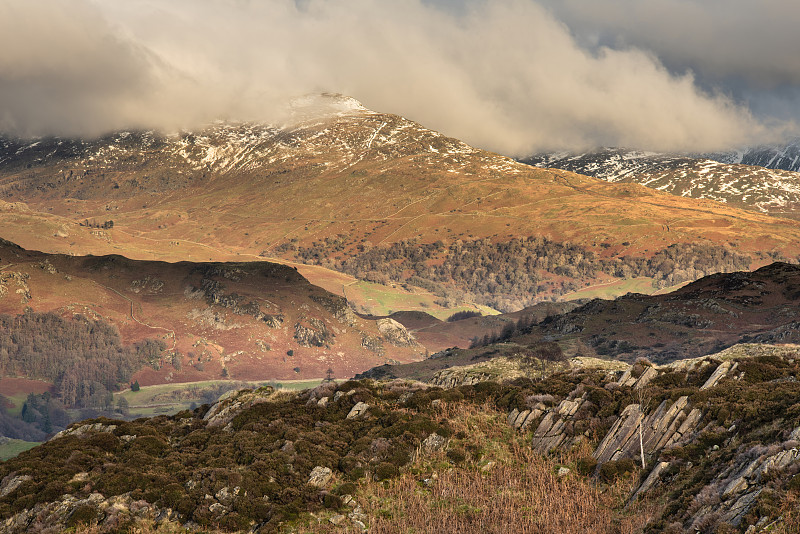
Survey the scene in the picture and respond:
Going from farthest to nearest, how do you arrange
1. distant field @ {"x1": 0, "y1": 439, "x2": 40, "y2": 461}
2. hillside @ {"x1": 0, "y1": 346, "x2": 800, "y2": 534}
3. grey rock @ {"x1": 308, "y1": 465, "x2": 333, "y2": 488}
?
distant field @ {"x1": 0, "y1": 439, "x2": 40, "y2": 461} → grey rock @ {"x1": 308, "y1": 465, "x2": 333, "y2": 488} → hillside @ {"x1": 0, "y1": 346, "x2": 800, "y2": 534}

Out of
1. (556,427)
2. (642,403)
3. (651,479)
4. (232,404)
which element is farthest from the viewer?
(232,404)

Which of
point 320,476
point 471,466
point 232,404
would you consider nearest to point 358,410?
point 320,476

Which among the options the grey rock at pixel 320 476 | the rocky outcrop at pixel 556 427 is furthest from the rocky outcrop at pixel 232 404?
the rocky outcrop at pixel 556 427

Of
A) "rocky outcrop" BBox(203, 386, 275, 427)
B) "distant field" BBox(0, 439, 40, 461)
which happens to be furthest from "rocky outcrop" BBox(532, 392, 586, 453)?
"distant field" BBox(0, 439, 40, 461)

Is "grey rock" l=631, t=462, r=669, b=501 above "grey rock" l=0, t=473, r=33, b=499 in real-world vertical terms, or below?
above

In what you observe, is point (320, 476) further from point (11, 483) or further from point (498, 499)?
point (11, 483)

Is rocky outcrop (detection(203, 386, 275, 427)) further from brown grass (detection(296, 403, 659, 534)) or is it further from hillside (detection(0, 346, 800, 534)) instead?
brown grass (detection(296, 403, 659, 534))

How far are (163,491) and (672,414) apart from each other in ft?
109

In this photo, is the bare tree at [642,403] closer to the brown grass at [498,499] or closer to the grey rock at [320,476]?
the brown grass at [498,499]

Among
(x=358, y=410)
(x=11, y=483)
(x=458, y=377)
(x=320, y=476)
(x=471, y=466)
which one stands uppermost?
(x=458, y=377)

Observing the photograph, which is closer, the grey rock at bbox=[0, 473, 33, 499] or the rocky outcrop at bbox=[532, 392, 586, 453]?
the grey rock at bbox=[0, 473, 33, 499]

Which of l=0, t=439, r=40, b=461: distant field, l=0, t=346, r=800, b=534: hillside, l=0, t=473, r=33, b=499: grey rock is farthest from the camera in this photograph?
l=0, t=439, r=40, b=461: distant field

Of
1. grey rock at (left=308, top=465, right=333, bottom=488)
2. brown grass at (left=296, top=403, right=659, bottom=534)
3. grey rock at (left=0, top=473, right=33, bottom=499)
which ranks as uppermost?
brown grass at (left=296, top=403, right=659, bottom=534)

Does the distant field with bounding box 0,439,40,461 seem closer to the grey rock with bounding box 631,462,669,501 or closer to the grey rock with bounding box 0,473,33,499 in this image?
the grey rock with bounding box 0,473,33,499
